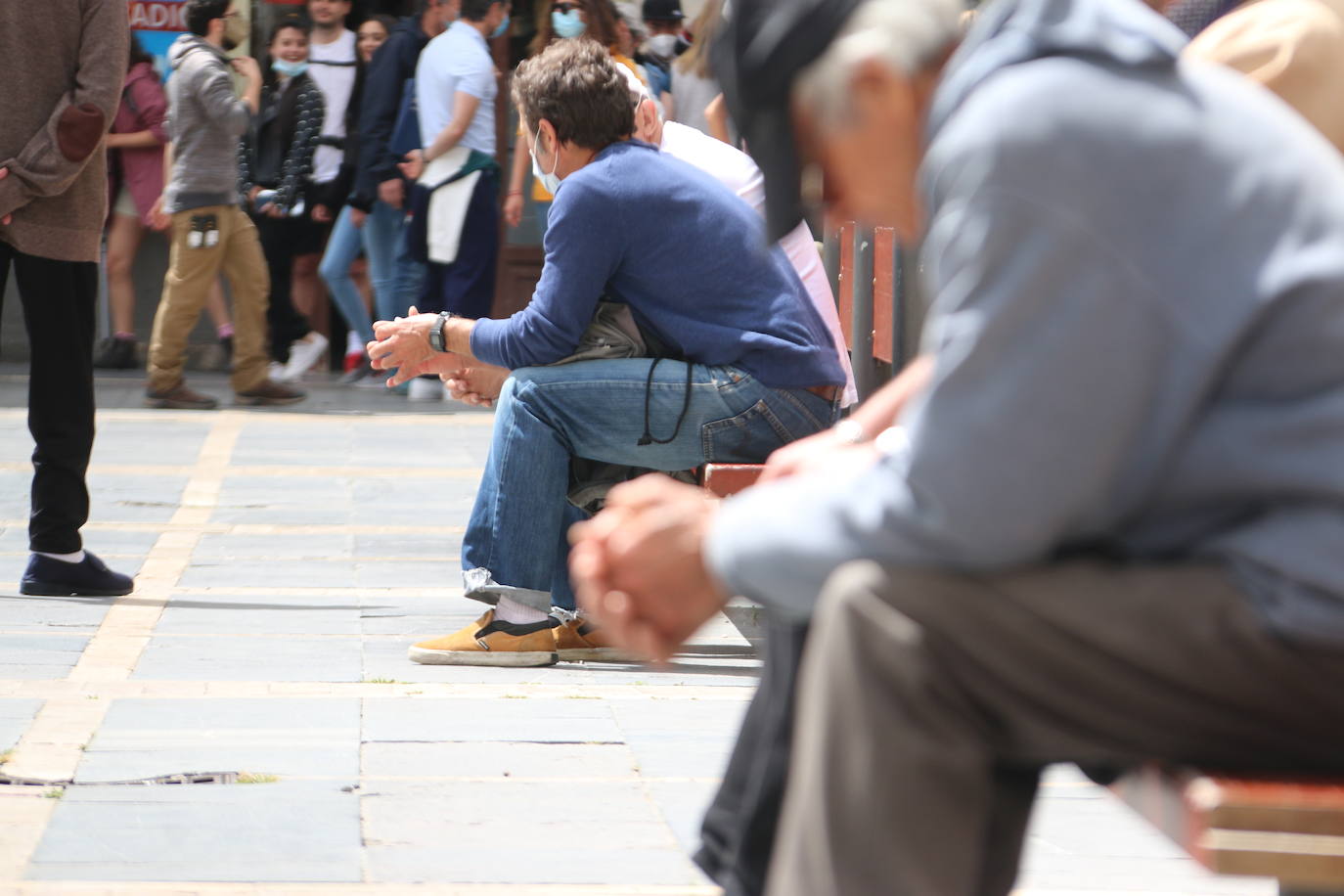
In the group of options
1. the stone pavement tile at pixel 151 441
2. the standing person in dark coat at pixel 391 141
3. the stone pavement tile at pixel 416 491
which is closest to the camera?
the stone pavement tile at pixel 416 491

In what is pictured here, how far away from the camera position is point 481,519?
4.58 metres

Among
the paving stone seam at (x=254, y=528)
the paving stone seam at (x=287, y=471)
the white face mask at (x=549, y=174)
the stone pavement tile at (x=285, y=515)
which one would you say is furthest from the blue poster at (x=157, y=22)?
the white face mask at (x=549, y=174)

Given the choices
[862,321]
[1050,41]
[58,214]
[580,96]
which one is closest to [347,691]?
[580,96]

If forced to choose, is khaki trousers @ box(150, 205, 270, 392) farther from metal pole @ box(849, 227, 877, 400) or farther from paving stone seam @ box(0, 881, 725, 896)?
paving stone seam @ box(0, 881, 725, 896)

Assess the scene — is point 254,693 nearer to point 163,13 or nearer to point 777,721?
point 777,721

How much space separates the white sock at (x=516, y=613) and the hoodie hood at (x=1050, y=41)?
300 centimetres

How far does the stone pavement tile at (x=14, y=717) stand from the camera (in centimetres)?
370

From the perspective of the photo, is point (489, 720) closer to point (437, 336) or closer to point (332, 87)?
point (437, 336)

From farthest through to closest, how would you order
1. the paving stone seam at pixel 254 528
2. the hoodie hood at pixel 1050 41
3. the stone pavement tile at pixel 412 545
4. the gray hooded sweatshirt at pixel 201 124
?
the gray hooded sweatshirt at pixel 201 124, the paving stone seam at pixel 254 528, the stone pavement tile at pixel 412 545, the hoodie hood at pixel 1050 41

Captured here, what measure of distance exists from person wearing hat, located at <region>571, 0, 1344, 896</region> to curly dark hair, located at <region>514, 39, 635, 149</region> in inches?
113

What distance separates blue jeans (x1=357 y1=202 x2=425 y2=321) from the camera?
10469 millimetres

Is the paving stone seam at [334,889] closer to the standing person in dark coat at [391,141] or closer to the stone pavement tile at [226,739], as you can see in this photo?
the stone pavement tile at [226,739]

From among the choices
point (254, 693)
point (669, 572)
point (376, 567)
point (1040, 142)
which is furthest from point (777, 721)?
point (376, 567)

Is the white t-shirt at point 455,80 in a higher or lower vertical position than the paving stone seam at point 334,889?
lower
